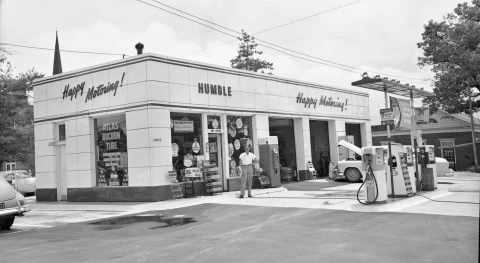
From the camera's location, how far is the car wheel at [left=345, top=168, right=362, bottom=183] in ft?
68.3

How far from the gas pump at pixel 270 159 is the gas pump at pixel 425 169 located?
222 inches

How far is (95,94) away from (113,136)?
6.12ft

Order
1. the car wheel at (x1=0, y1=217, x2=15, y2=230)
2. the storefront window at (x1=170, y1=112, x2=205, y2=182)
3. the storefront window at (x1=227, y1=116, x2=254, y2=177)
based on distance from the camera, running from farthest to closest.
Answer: the storefront window at (x1=227, y1=116, x2=254, y2=177), the storefront window at (x1=170, y1=112, x2=205, y2=182), the car wheel at (x1=0, y1=217, x2=15, y2=230)

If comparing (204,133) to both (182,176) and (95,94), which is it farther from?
(95,94)

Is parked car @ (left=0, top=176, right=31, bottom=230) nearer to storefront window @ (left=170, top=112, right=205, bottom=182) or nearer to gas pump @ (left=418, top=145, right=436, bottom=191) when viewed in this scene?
storefront window @ (left=170, top=112, right=205, bottom=182)

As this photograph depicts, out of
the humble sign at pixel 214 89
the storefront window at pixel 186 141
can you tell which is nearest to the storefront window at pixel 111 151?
the storefront window at pixel 186 141

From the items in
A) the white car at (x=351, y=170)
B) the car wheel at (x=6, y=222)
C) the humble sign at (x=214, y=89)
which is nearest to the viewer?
the car wheel at (x=6, y=222)

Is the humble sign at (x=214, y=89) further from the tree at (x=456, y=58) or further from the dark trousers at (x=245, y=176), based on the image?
the tree at (x=456, y=58)

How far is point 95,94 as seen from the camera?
1761 centimetres

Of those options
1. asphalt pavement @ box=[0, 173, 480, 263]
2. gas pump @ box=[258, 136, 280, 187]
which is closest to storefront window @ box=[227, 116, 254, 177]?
gas pump @ box=[258, 136, 280, 187]

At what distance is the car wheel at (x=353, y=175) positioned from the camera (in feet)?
68.3

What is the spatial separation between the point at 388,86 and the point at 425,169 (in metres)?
3.33

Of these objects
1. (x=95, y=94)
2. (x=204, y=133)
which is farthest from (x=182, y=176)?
(x=95, y=94)

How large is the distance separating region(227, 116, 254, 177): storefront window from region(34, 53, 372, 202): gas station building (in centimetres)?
4
